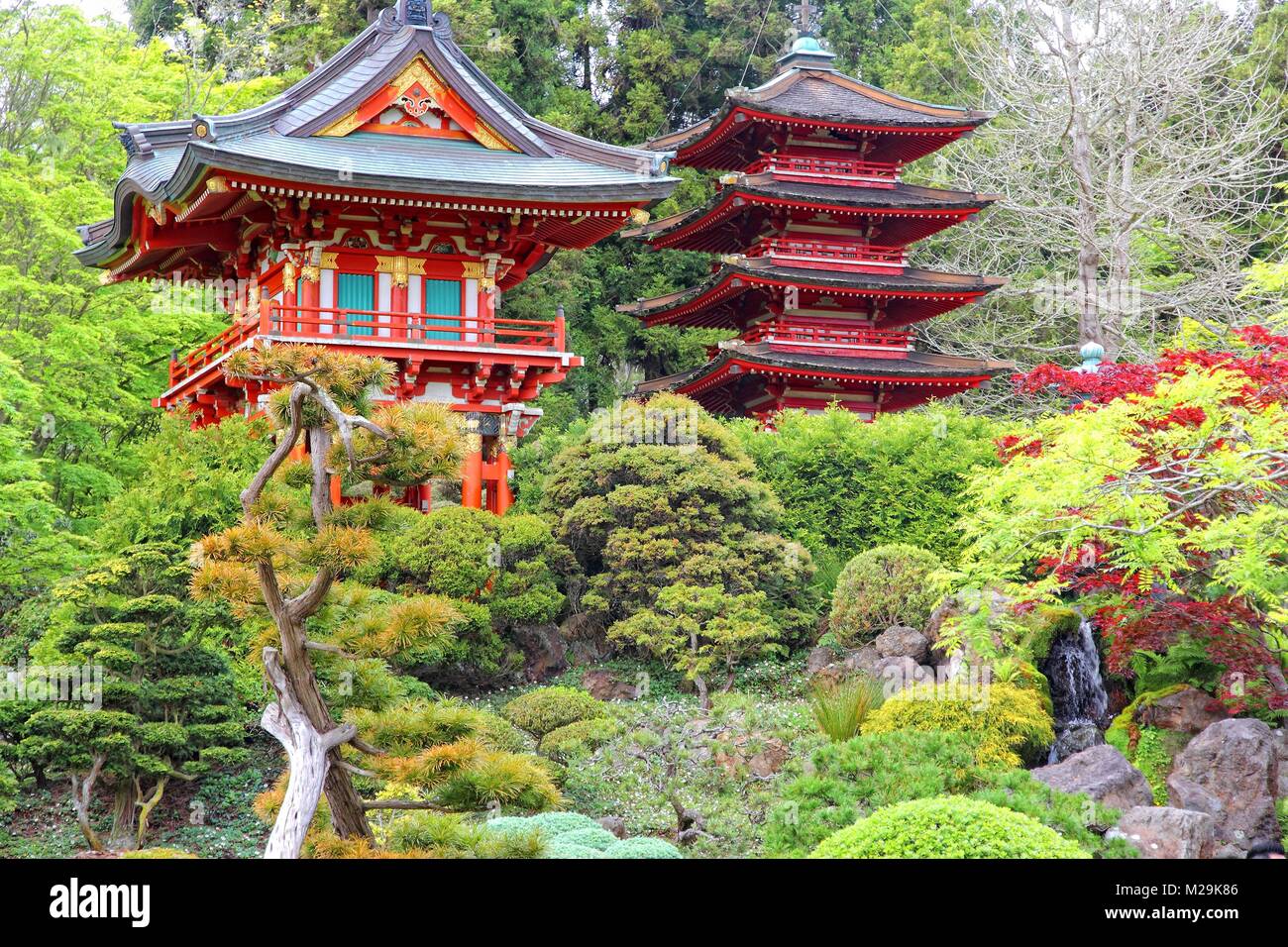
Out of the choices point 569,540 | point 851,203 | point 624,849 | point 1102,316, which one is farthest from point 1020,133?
point 624,849

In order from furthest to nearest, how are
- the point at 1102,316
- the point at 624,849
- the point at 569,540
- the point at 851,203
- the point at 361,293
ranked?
1. the point at 1102,316
2. the point at 851,203
3. the point at 361,293
4. the point at 569,540
5. the point at 624,849

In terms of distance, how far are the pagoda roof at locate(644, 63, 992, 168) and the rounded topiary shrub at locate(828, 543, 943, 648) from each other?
469 inches

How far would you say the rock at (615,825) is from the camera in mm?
16031

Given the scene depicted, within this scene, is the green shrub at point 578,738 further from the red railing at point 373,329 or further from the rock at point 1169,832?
the red railing at point 373,329

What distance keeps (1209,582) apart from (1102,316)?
17259 millimetres

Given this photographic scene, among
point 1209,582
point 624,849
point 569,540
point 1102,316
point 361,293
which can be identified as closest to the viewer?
point 624,849

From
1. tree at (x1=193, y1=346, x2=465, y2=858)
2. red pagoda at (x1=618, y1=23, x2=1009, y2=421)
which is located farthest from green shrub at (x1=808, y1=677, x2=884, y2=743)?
red pagoda at (x1=618, y1=23, x2=1009, y2=421)

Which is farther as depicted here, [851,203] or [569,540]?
[851,203]

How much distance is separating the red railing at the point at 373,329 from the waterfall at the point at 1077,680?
28.3ft

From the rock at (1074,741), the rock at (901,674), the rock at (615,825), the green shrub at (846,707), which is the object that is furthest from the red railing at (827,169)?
Result: the rock at (615,825)

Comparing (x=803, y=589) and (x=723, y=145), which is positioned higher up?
(x=723, y=145)

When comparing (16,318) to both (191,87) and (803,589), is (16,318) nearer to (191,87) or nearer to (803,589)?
(191,87)

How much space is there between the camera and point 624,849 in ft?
44.4

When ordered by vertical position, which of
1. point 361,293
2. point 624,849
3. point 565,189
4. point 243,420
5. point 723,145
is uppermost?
point 723,145
